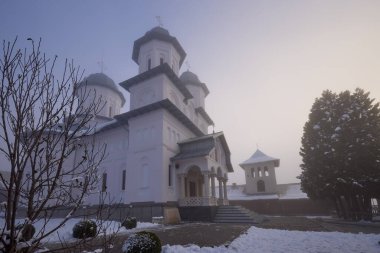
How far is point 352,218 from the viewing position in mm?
21312

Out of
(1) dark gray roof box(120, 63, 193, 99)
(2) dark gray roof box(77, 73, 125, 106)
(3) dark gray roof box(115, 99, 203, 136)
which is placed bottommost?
(3) dark gray roof box(115, 99, 203, 136)

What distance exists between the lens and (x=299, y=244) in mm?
9562

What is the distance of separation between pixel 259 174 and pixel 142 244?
1464 inches

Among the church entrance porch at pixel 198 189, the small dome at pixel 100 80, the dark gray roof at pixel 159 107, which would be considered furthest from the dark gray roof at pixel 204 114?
the small dome at pixel 100 80

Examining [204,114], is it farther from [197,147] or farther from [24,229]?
[24,229]

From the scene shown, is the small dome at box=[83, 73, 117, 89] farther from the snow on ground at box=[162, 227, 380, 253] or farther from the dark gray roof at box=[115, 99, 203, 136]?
the snow on ground at box=[162, 227, 380, 253]

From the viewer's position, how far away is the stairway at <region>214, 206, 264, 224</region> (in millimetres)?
18597

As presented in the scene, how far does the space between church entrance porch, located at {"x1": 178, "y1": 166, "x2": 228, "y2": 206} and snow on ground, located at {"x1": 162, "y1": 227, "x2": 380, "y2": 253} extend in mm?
8872

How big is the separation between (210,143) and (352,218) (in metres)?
14.0

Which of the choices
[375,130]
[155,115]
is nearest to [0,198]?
[155,115]

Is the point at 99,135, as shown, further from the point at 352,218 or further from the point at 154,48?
the point at 352,218

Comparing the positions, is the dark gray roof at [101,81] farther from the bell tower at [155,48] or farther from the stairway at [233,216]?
the stairway at [233,216]

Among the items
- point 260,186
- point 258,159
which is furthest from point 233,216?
point 258,159

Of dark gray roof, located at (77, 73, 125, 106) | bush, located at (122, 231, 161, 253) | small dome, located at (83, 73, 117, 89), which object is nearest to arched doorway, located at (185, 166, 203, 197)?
bush, located at (122, 231, 161, 253)
